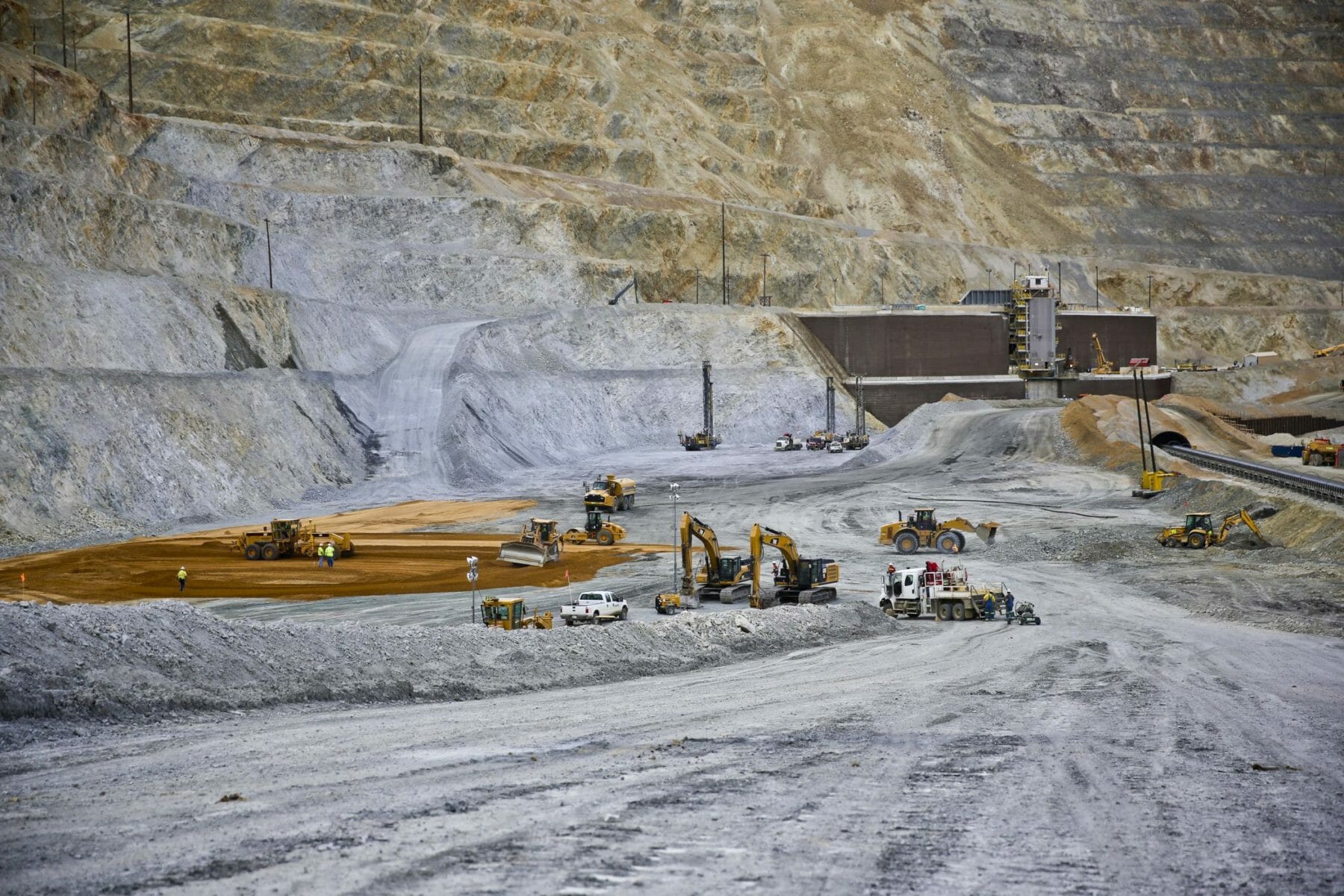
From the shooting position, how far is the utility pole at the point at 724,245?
109250 mm

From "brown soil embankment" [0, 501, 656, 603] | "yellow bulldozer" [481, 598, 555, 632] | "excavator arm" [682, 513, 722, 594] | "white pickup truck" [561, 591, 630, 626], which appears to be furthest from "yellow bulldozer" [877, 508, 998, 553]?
"yellow bulldozer" [481, 598, 555, 632]

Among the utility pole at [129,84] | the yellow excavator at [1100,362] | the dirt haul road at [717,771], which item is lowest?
the dirt haul road at [717,771]

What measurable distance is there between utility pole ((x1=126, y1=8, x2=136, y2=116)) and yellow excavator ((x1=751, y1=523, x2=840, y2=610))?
262 ft

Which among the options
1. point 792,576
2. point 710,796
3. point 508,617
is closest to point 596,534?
point 792,576

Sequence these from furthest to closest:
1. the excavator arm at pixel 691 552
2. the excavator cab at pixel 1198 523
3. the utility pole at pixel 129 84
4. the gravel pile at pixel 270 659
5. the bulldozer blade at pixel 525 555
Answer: the utility pole at pixel 129 84 < the excavator cab at pixel 1198 523 < the bulldozer blade at pixel 525 555 < the excavator arm at pixel 691 552 < the gravel pile at pixel 270 659

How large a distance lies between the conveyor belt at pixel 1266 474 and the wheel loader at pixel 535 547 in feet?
86.0

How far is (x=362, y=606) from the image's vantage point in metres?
32.8

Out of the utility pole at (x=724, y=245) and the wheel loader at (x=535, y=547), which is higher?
the utility pole at (x=724, y=245)

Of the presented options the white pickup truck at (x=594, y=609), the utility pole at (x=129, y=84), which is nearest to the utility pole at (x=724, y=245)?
the utility pole at (x=129, y=84)

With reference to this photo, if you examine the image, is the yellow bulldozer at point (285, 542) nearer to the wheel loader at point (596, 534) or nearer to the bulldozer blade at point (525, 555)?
the bulldozer blade at point (525, 555)

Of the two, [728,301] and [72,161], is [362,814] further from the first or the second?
[728,301]

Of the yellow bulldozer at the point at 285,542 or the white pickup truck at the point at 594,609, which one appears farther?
the yellow bulldozer at the point at 285,542

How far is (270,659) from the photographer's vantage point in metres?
20.5

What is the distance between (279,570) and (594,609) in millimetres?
13420
